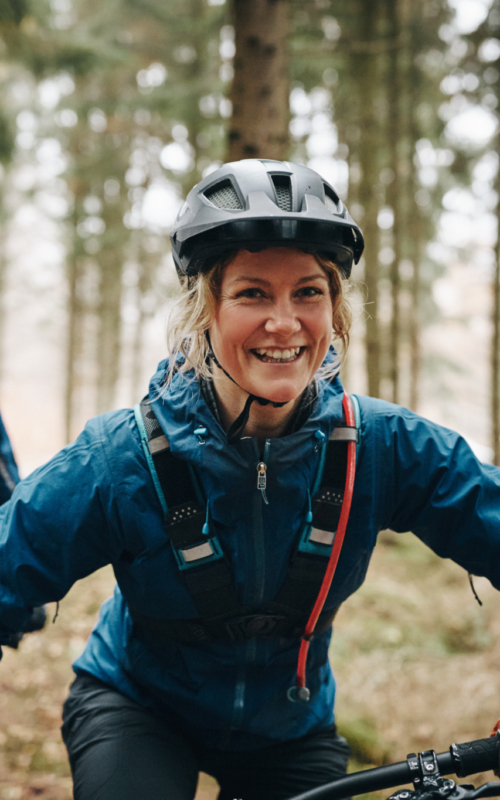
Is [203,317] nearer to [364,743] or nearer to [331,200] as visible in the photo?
[331,200]

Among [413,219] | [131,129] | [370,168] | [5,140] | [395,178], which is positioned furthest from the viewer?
[131,129]

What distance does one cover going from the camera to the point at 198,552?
191 cm

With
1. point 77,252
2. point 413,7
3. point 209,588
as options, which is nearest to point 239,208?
point 209,588

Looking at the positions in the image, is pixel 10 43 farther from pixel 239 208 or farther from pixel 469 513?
pixel 469 513

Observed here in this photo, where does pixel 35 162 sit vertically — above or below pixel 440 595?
above

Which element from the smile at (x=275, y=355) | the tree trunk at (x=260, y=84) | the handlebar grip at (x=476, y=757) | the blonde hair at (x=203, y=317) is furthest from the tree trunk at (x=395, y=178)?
the handlebar grip at (x=476, y=757)

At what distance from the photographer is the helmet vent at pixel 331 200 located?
7.32ft

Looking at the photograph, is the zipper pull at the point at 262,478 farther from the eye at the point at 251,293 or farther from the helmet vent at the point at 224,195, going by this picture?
the helmet vent at the point at 224,195

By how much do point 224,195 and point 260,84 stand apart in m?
3.18

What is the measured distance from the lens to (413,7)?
944 centimetres

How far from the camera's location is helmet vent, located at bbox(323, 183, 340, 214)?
223 centimetres

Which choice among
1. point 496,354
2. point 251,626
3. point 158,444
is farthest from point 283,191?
point 496,354

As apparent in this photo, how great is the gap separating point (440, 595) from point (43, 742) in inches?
174

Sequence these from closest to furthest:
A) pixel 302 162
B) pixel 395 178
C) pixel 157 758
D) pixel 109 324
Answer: pixel 157 758 → pixel 395 178 → pixel 302 162 → pixel 109 324
